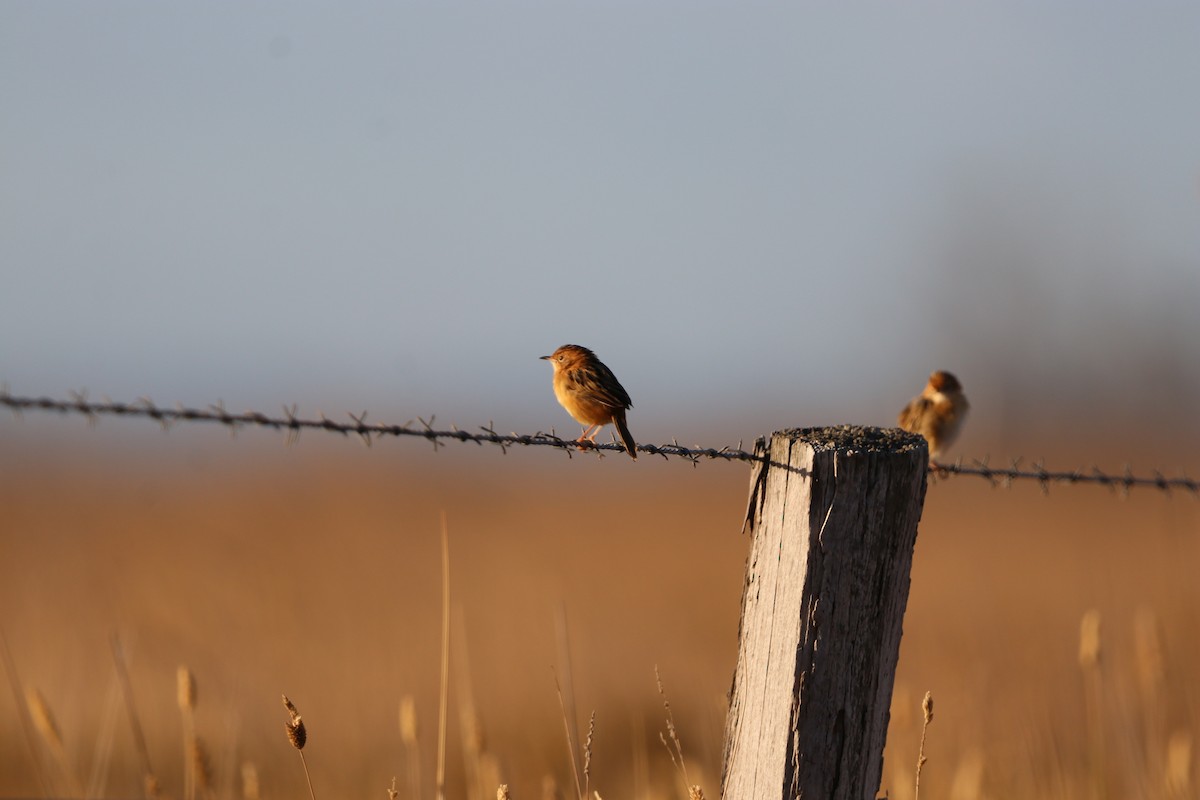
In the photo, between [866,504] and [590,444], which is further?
[590,444]

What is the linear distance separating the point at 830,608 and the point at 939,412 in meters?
6.04

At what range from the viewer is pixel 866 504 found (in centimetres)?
315

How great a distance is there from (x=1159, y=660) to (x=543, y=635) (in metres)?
7.86

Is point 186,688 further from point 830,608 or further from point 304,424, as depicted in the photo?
point 830,608

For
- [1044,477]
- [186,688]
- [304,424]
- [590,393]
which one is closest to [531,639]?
[590,393]

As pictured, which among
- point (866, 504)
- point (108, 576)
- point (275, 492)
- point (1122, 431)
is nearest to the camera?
point (866, 504)

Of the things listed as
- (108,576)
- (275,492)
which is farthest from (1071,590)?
(275,492)

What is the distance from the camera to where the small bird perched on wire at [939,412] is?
8.87 metres

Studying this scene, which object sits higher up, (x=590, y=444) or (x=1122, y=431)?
(x=1122, y=431)

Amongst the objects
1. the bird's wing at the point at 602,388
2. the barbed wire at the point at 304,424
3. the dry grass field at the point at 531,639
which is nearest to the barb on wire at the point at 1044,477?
the barbed wire at the point at 304,424

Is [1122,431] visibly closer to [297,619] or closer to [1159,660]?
[297,619]

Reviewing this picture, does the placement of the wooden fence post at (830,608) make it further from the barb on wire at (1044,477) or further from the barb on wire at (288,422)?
the barb on wire at (1044,477)

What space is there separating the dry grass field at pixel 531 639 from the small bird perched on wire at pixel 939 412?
1.62m

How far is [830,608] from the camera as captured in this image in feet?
10.4
